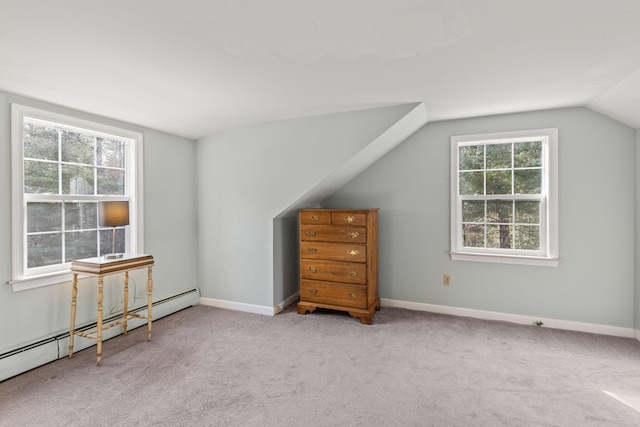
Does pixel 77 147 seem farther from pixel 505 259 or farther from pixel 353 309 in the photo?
pixel 505 259

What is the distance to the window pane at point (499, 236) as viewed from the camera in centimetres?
324

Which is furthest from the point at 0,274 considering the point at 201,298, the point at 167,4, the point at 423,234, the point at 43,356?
the point at 423,234

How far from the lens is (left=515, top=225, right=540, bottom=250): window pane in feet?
10.3

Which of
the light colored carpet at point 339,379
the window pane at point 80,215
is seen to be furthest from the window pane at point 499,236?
the window pane at point 80,215

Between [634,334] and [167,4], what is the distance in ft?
14.0

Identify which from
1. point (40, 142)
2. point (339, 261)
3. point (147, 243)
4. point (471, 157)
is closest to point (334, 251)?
point (339, 261)

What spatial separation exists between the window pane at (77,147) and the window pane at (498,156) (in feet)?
12.9

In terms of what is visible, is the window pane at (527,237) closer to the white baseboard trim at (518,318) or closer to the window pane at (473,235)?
the window pane at (473,235)

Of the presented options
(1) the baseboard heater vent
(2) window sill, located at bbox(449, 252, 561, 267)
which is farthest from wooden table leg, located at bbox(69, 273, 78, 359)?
(2) window sill, located at bbox(449, 252, 561, 267)

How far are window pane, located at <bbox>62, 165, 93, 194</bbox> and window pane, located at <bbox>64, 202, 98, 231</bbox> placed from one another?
12cm

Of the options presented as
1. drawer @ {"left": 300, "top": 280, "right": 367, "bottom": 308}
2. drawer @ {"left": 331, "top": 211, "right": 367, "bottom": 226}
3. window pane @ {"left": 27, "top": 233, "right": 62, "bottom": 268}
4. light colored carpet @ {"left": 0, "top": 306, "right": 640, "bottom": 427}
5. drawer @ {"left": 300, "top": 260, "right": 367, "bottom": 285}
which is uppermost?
drawer @ {"left": 331, "top": 211, "right": 367, "bottom": 226}

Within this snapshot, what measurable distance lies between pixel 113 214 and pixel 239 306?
1681mm

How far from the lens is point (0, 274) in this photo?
2.18 meters

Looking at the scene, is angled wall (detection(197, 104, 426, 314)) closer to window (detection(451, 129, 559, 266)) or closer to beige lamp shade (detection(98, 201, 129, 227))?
window (detection(451, 129, 559, 266))
